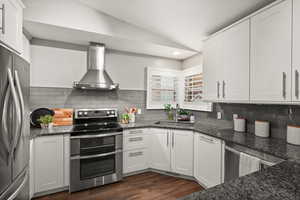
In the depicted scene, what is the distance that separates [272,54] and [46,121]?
3034 mm

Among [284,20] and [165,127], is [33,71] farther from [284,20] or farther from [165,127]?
[284,20]

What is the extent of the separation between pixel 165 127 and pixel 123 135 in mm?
743

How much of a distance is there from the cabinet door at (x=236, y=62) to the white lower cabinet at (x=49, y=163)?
238cm

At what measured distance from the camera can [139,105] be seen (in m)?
3.32

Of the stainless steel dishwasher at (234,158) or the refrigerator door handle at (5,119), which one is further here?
the stainless steel dishwasher at (234,158)

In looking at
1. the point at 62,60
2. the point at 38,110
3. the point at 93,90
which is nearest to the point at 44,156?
the point at 38,110

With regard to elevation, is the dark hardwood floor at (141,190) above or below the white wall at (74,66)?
below

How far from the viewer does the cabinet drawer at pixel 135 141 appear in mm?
2596

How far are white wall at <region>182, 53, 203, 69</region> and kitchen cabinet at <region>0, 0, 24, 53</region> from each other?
284 centimetres

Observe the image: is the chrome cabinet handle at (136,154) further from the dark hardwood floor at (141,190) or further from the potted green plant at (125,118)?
the potted green plant at (125,118)

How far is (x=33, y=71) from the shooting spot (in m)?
2.49

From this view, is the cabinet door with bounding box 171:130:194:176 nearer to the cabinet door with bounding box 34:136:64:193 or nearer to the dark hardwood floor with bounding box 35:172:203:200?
the dark hardwood floor with bounding box 35:172:203:200

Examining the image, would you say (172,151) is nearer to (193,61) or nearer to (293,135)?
(293,135)

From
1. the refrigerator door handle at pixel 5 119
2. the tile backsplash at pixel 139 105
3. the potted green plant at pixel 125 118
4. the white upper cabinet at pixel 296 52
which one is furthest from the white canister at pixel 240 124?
the refrigerator door handle at pixel 5 119
